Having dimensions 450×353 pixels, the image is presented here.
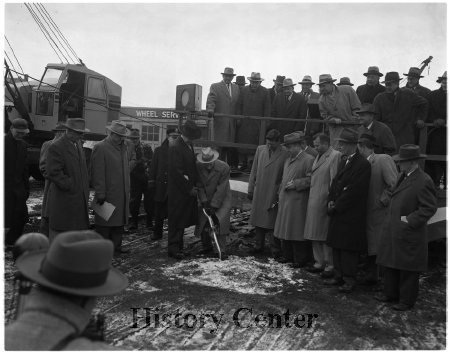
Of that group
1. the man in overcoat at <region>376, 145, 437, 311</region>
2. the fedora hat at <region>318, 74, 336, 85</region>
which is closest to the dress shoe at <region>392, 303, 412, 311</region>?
the man in overcoat at <region>376, 145, 437, 311</region>

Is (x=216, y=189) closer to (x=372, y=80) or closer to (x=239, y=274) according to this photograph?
(x=239, y=274)

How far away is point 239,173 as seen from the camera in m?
8.59

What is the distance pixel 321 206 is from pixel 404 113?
2.18 m

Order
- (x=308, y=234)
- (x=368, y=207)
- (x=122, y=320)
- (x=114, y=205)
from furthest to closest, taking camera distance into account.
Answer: (x=114, y=205) → (x=308, y=234) → (x=368, y=207) → (x=122, y=320)

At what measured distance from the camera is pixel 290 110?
891cm

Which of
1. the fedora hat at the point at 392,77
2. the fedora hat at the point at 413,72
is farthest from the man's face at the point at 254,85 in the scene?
the fedora hat at the point at 413,72

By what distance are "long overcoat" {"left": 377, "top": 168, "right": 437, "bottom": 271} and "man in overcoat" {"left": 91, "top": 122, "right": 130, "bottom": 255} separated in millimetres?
3354

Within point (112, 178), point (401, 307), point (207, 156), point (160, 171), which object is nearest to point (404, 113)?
point (207, 156)

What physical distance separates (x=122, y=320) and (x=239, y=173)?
465cm

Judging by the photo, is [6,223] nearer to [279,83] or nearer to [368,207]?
[368,207]

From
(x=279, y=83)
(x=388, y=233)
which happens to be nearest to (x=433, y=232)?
(x=388, y=233)

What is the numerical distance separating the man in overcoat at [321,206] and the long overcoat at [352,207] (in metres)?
0.50

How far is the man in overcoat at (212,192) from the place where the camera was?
6.74 meters

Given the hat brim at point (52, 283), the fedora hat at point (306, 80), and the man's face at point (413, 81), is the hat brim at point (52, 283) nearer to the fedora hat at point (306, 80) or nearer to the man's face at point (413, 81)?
the man's face at point (413, 81)
